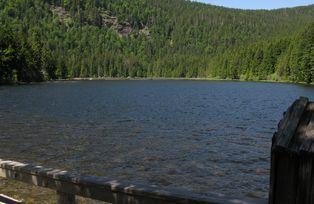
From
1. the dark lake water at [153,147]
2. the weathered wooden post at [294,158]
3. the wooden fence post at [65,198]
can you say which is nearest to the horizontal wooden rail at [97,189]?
the wooden fence post at [65,198]

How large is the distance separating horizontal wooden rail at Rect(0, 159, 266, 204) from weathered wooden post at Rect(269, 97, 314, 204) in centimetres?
63

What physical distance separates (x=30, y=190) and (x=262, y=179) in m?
9.51

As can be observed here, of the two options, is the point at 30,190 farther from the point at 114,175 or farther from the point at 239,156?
the point at 239,156

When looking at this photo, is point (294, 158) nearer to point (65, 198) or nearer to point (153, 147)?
point (65, 198)

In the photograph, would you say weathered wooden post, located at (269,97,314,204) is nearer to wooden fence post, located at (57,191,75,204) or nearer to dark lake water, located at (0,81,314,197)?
dark lake water, located at (0,81,314,197)

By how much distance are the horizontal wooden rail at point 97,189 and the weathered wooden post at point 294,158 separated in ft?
2.05

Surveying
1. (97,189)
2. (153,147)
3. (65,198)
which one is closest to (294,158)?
(97,189)

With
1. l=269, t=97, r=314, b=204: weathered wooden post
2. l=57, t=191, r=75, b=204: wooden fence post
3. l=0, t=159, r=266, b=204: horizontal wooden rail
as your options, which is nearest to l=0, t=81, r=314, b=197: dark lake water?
l=0, t=159, r=266, b=204: horizontal wooden rail

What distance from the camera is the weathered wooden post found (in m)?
3.56

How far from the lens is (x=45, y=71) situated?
150m

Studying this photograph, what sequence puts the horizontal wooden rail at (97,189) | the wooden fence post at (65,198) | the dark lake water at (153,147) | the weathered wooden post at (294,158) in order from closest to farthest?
the weathered wooden post at (294,158), the horizontal wooden rail at (97,189), the wooden fence post at (65,198), the dark lake water at (153,147)

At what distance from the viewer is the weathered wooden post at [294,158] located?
3.56 m

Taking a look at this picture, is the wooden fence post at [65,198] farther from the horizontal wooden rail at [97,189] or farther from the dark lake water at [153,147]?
the dark lake water at [153,147]

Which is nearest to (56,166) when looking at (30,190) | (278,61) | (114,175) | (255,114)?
(114,175)
